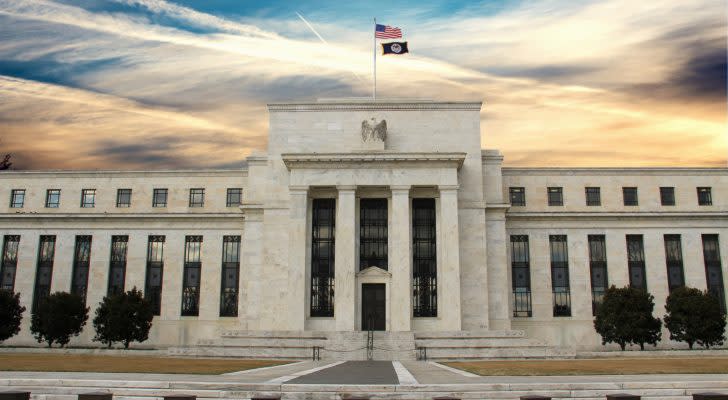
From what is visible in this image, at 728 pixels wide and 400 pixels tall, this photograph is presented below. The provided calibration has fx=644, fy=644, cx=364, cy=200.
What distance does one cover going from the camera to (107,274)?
196ft

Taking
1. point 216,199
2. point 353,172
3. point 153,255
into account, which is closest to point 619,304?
point 353,172

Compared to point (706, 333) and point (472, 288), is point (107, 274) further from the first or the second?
point (706, 333)

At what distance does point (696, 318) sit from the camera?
48094mm

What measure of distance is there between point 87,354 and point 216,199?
2045 centimetres

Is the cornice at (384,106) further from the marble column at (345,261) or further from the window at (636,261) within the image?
the window at (636,261)

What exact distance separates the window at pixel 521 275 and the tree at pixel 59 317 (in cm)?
3712

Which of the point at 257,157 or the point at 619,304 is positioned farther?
the point at 257,157

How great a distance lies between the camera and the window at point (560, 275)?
5772 centimetres

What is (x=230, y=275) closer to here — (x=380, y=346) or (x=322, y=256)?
(x=322, y=256)

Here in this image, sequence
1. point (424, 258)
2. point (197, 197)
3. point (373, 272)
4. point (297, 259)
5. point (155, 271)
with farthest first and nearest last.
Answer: point (197, 197)
point (155, 271)
point (424, 258)
point (373, 272)
point (297, 259)

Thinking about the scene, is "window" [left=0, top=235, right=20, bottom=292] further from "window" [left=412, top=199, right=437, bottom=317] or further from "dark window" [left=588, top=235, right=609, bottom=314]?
"dark window" [left=588, top=235, right=609, bottom=314]

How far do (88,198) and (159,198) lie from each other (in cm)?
713

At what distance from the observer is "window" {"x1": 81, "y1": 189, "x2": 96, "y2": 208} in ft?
206

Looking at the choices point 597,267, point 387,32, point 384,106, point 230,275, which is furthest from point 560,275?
point 230,275
